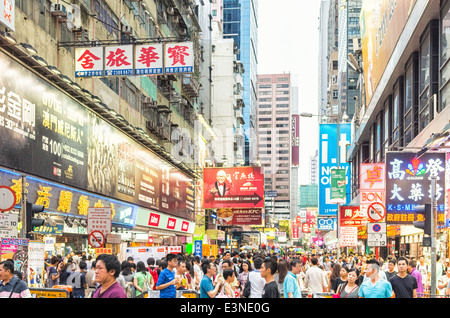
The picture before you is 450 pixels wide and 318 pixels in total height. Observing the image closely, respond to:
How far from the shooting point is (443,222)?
17047mm

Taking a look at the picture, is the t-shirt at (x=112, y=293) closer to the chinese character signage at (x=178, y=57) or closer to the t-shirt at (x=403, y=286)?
the t-shirt at (x=403, y=286)

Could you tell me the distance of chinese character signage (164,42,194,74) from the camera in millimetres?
18578

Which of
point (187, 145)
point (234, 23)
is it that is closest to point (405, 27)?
point (187, 145)

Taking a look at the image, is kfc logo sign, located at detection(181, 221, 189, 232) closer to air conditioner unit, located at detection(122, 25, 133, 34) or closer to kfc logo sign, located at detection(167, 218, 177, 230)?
kfc logo sign, located at detection(167, 218, 177, 230)

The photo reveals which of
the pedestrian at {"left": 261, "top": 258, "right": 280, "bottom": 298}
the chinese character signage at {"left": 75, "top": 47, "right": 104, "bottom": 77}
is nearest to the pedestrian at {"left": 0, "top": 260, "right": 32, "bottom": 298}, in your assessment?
the pedestrian at {"left": 261, "top": 258, "right": 280, "bottom": 298}

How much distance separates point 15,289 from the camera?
27.3 feet

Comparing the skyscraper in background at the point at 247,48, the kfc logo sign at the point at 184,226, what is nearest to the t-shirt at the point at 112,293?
the kfc logo sign at the point at 184,226

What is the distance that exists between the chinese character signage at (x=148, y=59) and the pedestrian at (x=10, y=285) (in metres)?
10.9

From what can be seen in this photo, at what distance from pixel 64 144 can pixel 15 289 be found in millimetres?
14407

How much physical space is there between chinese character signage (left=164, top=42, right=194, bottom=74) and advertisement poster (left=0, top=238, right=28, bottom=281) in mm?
7536

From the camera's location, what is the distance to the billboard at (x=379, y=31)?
25.0m

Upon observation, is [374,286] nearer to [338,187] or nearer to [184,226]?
[338,187]

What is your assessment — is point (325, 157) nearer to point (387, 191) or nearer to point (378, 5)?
point (378, 5)

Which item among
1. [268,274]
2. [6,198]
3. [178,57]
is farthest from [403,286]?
[178,57]
